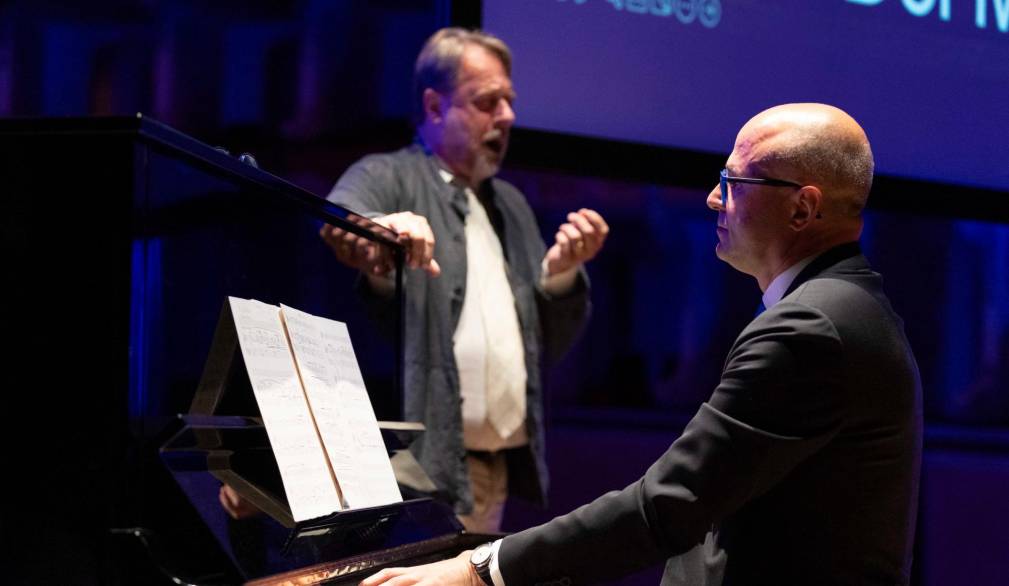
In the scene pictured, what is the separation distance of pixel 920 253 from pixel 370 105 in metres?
2.04

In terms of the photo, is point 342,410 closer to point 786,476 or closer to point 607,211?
point 786,476

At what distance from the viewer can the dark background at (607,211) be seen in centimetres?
337

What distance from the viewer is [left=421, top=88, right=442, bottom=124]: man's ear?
9.63 ft

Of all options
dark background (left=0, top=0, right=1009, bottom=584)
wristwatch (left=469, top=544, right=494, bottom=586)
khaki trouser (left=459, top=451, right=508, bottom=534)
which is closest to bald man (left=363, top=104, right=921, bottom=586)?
wristwatch (left=469, top=544, right=494, bottom=586)

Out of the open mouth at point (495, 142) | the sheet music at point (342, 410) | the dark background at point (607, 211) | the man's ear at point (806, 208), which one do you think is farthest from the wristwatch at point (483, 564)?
the dark background at point (607, 211)

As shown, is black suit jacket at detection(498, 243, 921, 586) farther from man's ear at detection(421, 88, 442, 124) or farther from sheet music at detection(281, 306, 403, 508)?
man's ear at detection(421, 88, 442, 124)

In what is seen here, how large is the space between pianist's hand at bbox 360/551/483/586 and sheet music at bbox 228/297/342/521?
0.12m

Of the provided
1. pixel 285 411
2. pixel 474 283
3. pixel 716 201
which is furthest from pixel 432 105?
pixel 285 411

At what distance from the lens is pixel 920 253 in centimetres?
394

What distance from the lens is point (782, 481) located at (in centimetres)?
153

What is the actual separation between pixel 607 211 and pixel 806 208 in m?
2.20

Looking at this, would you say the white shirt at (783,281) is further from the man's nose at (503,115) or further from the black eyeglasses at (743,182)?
the man's nose at (503,115)

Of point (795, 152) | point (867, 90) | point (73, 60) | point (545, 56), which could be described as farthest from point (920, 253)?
point (73, 60)

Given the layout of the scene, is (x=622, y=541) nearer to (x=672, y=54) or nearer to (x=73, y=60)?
(x=672, y=54)
